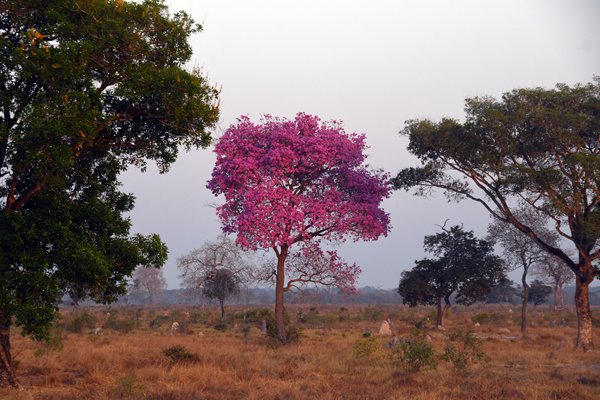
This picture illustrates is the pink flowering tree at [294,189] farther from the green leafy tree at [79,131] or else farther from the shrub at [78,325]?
the shrub at [78,325]

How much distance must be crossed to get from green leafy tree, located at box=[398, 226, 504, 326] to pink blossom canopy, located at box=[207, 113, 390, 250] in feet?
57.4

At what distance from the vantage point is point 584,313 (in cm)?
2616

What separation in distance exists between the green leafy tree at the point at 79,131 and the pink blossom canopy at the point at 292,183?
8.59 metres

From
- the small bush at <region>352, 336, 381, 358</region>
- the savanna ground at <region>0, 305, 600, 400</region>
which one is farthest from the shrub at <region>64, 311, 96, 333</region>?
the small bush at <region>352, 336, 381, 358</region>

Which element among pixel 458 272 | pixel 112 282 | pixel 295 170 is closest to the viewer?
pixel 112 282

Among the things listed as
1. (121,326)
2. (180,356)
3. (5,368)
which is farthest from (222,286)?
(5,368)

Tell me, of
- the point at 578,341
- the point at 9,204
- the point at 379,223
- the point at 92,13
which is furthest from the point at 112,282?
the point at 578,341

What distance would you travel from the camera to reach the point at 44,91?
13.2 metres

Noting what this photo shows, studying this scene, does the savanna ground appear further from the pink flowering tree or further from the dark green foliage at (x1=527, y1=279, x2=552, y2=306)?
the dark green foliage at (x1=527, y1=279, x2=552, y2=306)

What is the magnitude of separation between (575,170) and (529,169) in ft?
6.37

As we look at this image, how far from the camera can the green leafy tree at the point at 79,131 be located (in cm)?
1227

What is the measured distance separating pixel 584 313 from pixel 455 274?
15319 mm

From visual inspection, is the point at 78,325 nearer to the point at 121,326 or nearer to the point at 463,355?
the point at 121,326

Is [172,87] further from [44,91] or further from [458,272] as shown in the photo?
[458,272]
